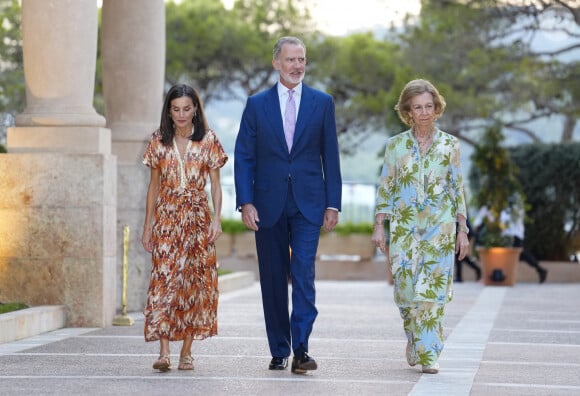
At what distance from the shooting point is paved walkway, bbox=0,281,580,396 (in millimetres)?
9289

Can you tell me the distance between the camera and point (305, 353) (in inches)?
396

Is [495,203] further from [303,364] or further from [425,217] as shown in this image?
[303,364]

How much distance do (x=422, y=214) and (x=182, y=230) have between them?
5.22ft

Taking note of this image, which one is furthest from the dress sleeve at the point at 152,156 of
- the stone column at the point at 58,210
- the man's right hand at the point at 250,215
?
the stone column at the point at 58,210

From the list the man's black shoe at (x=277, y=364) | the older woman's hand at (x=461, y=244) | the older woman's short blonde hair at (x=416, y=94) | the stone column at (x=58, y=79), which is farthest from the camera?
the stone column at (x=58, y=79)

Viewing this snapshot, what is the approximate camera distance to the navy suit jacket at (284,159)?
33.5 feet

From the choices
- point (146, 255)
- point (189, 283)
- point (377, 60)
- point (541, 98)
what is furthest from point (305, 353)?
point (377, 60)

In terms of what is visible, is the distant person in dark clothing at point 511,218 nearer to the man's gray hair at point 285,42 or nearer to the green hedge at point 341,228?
the green hedge at point 341,228

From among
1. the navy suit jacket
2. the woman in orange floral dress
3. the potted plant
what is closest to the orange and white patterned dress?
the woman in orange floral dress

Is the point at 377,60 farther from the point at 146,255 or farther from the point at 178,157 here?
the point at 178,157

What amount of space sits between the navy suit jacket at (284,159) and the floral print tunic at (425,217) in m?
0.51

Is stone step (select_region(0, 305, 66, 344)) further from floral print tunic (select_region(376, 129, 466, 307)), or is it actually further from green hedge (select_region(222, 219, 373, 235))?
green hedge (select_region(222, 219, 373, 235))

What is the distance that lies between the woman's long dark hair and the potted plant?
53.2ft

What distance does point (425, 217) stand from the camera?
1046 cm
